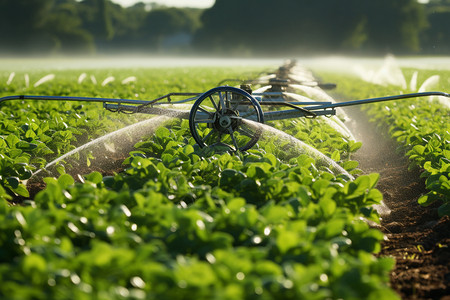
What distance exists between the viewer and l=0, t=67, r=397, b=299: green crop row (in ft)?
6.40

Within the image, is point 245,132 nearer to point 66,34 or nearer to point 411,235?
point 411,235

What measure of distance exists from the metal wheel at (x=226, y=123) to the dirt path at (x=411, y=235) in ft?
4.70

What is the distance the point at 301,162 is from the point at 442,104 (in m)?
7.47

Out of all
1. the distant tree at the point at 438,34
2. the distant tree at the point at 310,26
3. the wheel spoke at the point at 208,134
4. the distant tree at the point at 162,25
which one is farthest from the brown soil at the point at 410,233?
the distant tree at the point at 162,25

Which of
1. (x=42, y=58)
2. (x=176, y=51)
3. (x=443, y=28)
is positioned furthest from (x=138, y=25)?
(x=443, y=28)

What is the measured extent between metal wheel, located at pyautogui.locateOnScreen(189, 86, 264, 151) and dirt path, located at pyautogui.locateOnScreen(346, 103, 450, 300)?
1.43 metres

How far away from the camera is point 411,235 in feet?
13.5

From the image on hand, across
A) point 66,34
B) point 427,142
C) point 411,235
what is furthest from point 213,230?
point 66,34

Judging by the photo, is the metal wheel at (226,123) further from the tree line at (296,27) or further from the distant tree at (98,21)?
the distant tree at (98,21)

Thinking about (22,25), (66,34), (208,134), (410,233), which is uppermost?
(208,134)

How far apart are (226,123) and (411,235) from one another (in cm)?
185

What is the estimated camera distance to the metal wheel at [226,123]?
15.7 feet

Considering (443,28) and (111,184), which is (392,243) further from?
(443,28)

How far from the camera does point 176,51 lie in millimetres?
101125
